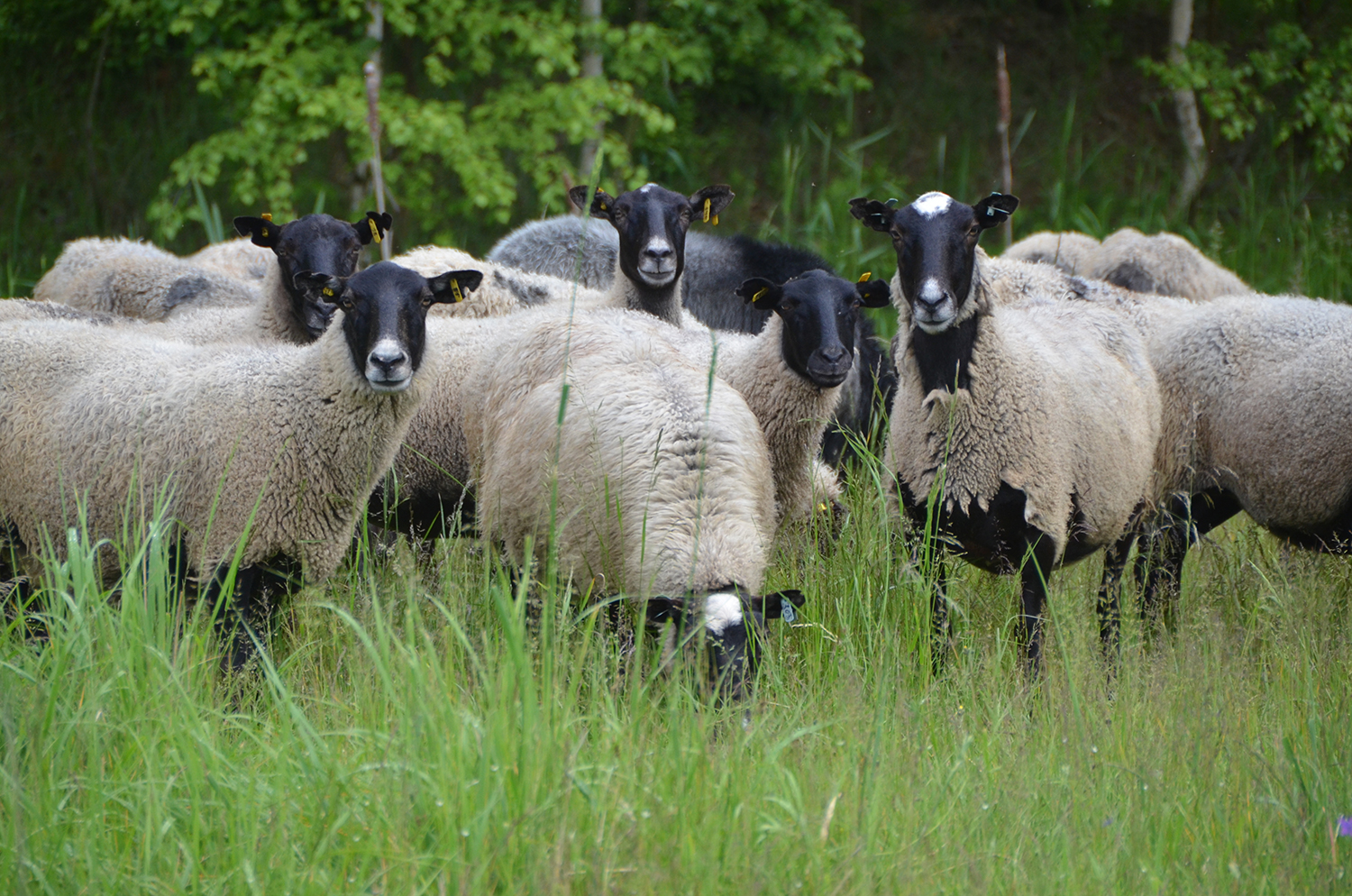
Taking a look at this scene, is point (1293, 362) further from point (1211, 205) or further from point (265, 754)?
point (1211, 205)

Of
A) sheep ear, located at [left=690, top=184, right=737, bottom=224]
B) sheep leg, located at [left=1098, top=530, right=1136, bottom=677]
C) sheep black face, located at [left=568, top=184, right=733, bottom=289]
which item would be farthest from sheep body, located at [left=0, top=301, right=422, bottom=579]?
sheep leg, located at [left=1098, top=530, right=1136, bottom=677]

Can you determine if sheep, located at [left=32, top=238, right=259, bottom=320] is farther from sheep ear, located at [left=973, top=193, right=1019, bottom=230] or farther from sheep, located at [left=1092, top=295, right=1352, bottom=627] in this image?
sheep, located at [left=1092, top=295, right=1352, bottom=627]

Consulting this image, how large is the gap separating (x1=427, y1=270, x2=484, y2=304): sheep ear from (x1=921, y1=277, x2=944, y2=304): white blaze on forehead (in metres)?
1.66

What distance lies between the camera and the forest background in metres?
9.14

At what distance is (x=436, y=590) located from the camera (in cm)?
471

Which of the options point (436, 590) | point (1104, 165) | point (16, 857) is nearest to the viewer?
point (16, 857)

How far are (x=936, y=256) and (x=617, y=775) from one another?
2714 millimetres

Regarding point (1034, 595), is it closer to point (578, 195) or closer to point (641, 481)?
point (641, 481)

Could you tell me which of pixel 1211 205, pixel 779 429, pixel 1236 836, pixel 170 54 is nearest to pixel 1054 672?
pixel 1236 836

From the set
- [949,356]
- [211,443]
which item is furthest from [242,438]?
[949,356]

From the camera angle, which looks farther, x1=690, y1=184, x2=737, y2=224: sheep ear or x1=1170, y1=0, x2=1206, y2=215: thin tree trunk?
x1=1170, y1=0, x2=1206, y2=215: thin tree trunk

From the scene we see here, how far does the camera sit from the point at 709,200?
6.62 m

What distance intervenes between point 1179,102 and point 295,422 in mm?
10132

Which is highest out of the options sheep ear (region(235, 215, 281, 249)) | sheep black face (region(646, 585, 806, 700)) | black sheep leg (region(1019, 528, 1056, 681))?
sheep ear (region(235, 215, 281, 249))
